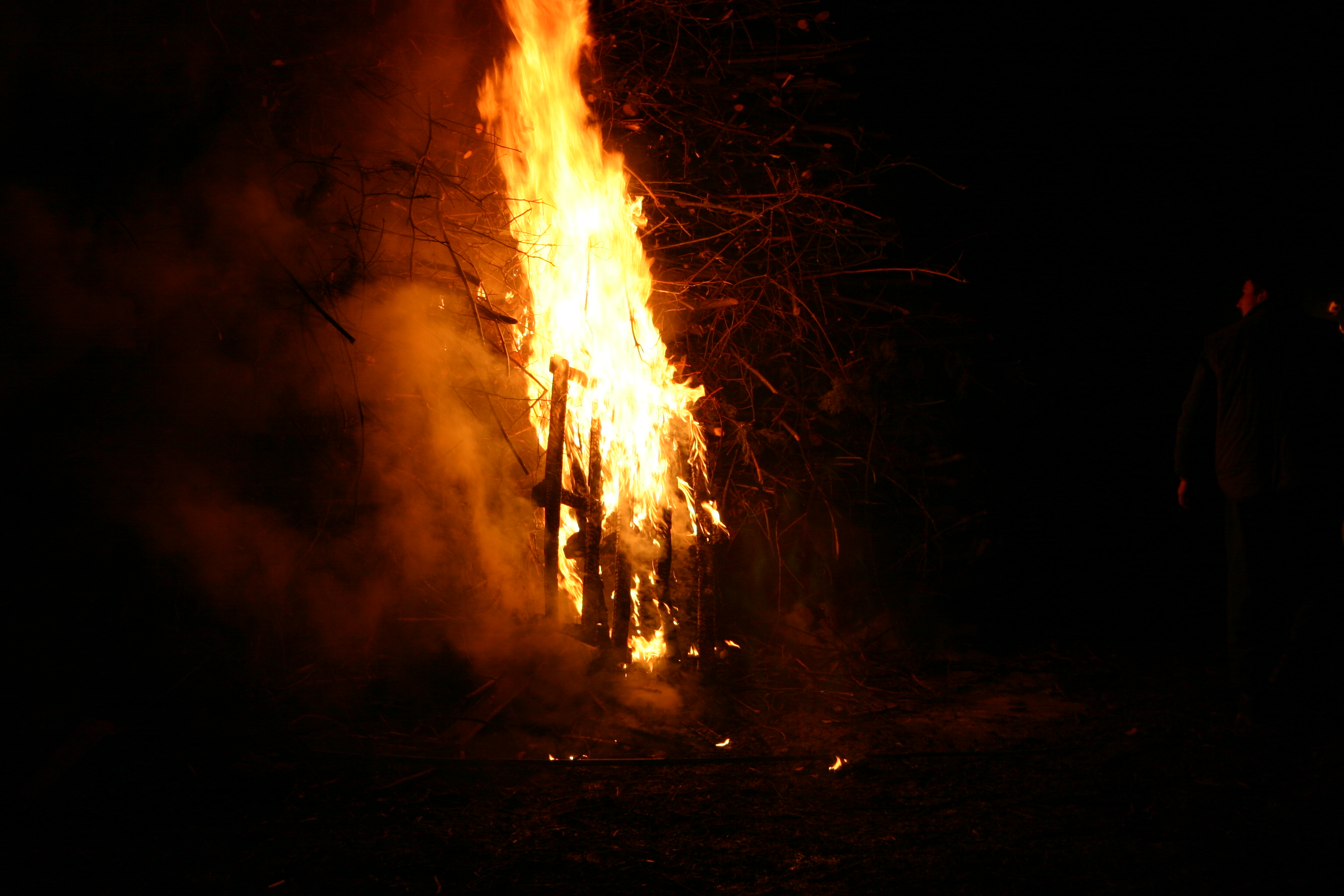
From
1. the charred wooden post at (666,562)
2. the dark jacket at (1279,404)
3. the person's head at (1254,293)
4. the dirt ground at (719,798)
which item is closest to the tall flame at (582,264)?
the charred wooden post at (666,562)

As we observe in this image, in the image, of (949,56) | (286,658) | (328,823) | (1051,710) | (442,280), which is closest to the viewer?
(328,823)

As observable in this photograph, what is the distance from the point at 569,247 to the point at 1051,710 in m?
3.91

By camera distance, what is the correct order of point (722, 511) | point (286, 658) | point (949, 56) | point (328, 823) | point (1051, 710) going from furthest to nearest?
point (949, 56) < point (722, 511) < point (286, 658) < point (1051, 710) < point (328, 823)

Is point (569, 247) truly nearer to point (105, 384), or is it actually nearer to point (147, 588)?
point (105, 384)

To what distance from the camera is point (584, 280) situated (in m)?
4.45

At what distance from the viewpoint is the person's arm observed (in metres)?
4.07

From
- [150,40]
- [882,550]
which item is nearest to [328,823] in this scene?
[882,550]

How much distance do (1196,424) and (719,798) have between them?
134 inches

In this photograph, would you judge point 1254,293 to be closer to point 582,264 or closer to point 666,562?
point 666,562

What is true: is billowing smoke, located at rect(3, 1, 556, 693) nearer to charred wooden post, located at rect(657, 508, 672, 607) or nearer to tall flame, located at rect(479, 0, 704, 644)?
tall flame, located at rect(479, 0, 704, 644)

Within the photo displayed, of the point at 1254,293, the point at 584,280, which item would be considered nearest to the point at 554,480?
the point at 584,280

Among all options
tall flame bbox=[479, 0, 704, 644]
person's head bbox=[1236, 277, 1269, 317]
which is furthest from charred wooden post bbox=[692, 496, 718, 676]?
person's head bbox=[1236, 277, 1269, 317]

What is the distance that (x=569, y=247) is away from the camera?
446 centimetres

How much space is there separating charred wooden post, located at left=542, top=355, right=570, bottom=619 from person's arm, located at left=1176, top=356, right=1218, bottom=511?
11.6 ft
